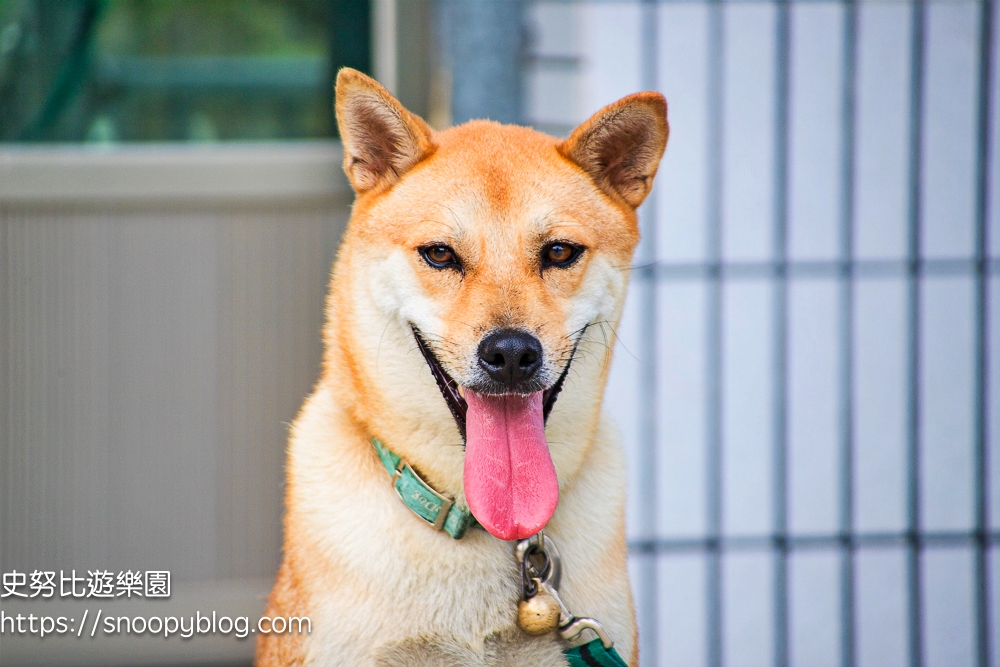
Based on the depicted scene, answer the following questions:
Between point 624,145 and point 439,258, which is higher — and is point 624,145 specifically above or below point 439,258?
above

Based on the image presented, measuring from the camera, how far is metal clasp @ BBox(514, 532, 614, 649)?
1389mm

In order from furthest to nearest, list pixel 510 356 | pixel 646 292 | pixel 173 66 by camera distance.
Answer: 1. pixel 173 66
2. pixel 646 292
3. pixel 510 356

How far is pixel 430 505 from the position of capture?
1442 mm

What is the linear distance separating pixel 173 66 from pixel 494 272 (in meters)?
2.20

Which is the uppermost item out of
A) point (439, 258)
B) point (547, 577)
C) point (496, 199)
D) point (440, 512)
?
point (496, 199)

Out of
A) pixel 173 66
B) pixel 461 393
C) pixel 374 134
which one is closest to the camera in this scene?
pixel 461 393

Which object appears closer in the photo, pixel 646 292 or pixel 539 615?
pixel 539 615

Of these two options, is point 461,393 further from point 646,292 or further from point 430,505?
point 646,292

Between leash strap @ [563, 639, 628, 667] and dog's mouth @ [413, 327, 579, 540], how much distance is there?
0.24m

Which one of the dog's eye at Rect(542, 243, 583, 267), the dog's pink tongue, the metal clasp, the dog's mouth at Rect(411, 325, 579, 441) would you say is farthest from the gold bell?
the dog's eye at Rect(542, 243, 583, 267)

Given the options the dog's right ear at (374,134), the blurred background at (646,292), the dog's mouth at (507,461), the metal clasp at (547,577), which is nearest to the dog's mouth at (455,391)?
the dog's mouth at (507,461)

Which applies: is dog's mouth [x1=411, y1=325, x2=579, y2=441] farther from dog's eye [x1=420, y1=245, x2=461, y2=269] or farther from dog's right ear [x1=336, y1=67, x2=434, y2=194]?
dog's right ear [x1=336, y1=67, x2=434, y2=194]

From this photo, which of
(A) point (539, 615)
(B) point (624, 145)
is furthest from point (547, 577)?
(B) point (624, 145)

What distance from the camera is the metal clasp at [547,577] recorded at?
1389mm
